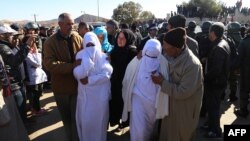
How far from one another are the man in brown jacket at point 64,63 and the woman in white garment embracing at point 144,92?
838 millimetres

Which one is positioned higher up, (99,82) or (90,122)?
(99,82)

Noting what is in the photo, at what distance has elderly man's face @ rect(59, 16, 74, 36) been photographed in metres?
4.19

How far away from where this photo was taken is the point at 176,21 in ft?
15.7

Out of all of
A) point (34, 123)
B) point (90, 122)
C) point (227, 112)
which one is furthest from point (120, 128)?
point (227, 112)

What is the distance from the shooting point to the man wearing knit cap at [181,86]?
10.9 feet

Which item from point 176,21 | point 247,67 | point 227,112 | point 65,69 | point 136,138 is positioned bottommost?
point 227,112

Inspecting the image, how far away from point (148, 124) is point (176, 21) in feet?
5.77

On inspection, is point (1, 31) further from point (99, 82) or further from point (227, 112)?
A: point (227, 112)

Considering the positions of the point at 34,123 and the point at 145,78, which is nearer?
the point at 145,78

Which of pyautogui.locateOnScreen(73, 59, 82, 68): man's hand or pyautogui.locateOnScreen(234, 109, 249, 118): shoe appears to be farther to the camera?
pyautogui.locateOnScreen(234, 109, 249, 118): shoe

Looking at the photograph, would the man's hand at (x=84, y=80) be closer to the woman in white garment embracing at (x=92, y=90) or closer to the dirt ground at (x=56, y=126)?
the woman in white garment embracing at (x=92, y=90)

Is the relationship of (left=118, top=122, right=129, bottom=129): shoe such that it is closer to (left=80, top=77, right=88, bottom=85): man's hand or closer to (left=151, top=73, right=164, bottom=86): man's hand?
(left=80, top=77, right=88, bottom=85): man's hand

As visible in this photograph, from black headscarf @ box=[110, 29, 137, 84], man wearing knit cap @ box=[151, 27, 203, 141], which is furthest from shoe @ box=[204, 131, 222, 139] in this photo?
black headscarf @ box=[110, 29, 137, 84]

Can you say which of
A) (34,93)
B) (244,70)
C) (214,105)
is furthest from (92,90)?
(244,70)
